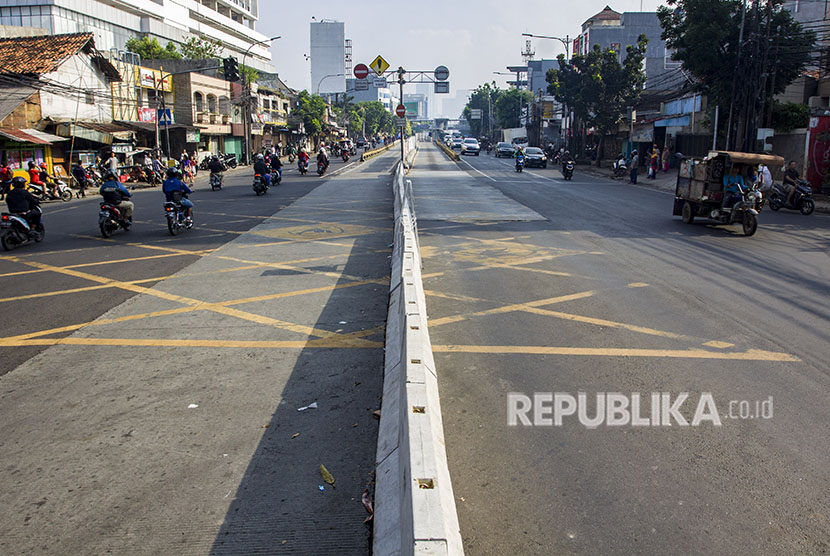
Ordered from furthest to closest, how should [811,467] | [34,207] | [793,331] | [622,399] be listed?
[34,207]
[793,331]
[622,399]
[811,467]

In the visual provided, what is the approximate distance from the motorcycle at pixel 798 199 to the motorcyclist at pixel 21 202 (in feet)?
64.8

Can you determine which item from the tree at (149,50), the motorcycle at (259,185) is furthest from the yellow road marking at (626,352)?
the tree at (149,50)

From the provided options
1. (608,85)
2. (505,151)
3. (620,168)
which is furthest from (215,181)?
(505,151)

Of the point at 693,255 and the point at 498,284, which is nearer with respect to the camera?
the point at 498,284

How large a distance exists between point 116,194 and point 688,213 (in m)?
13.6

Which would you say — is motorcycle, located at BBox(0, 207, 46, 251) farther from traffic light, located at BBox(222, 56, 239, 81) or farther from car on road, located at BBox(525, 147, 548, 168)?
car on road, located at BBox(525, 147, 548, 168)

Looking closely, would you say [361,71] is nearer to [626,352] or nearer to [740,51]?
[740,51]

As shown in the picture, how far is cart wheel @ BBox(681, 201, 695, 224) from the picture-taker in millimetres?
17031

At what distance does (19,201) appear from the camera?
1414cm

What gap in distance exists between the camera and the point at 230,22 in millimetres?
101625

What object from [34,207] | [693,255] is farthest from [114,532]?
[34,207]

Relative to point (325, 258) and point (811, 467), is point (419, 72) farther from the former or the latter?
point (811, 467)

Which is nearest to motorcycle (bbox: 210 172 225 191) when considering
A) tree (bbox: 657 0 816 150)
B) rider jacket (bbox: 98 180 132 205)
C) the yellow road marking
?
rider jacket (bbox: 98 180 132 205)

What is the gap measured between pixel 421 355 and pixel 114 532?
232cm
